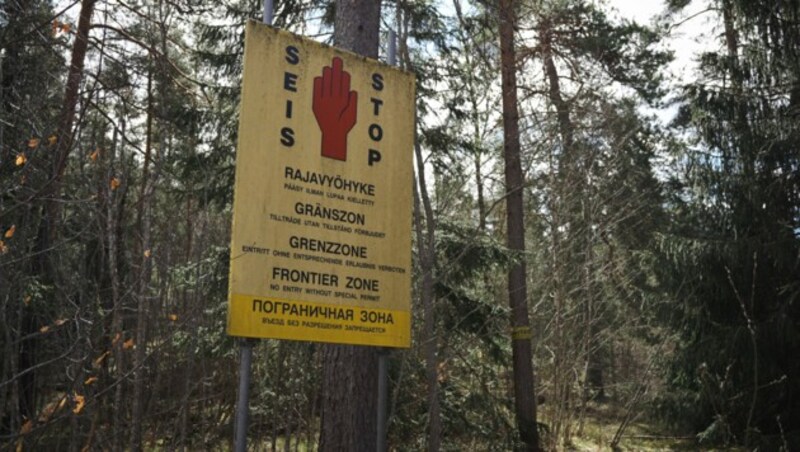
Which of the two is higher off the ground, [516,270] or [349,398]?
Answer: [516,270]

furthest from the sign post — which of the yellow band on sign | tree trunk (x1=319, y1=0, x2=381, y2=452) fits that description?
tree trunk (x1=319, y1=0, x2=381, y2=452)

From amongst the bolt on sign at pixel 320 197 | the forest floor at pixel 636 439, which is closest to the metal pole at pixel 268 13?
the bolt on sign at pixel 320 197

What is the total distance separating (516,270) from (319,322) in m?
7.82

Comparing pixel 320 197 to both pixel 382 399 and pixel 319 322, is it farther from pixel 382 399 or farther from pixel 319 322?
pixel 382 399

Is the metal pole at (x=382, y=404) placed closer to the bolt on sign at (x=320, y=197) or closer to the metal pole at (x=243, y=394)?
the bolt on sign at (x=320, y=197)

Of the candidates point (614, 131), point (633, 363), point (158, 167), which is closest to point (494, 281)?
point (614, 131)

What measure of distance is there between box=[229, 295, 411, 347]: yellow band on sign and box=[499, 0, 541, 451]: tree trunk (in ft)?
20.9

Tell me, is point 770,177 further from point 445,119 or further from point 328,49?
point 328,49

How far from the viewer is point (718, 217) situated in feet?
33.7

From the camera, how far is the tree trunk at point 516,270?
34.8ft

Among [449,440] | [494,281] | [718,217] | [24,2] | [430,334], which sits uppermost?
[24,2]

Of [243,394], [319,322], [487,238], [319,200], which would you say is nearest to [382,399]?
[319,322]

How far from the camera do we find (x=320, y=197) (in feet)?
13.1

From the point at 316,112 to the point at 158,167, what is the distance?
5.65 feet
